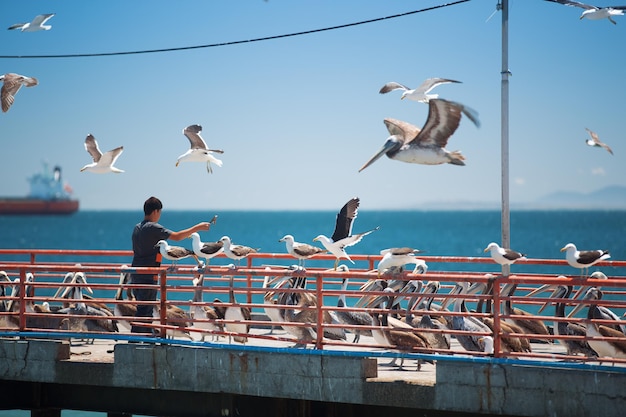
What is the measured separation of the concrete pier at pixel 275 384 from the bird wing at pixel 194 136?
4736 millimetres

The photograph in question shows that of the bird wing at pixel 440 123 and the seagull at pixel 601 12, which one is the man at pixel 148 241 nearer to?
the bird wing at pixel 440 123

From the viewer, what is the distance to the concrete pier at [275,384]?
10.4 meters

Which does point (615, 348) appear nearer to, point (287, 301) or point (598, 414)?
point (598, 414)

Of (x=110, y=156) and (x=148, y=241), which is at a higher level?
(x=110, y=156)

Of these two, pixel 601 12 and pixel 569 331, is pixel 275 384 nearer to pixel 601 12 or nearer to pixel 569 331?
pixel 569 331

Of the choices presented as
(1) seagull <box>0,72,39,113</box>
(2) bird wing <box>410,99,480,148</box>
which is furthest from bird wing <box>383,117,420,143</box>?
(1) seagull <box>0,72,39,113</box>

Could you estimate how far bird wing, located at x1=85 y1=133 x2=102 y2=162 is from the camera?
58.9ft

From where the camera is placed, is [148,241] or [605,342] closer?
[605,342]

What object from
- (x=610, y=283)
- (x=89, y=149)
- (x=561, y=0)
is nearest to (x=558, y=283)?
(x=610, y=283)

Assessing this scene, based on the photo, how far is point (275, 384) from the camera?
1166 centimetres

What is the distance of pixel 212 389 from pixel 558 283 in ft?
13.6

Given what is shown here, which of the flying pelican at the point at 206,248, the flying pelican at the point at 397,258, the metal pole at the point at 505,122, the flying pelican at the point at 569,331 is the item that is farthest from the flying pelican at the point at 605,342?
the flying pelican at the point at 206,248

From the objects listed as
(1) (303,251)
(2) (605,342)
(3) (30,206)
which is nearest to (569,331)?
(2) (605,342)

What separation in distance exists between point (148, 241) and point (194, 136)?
15.9 feet
